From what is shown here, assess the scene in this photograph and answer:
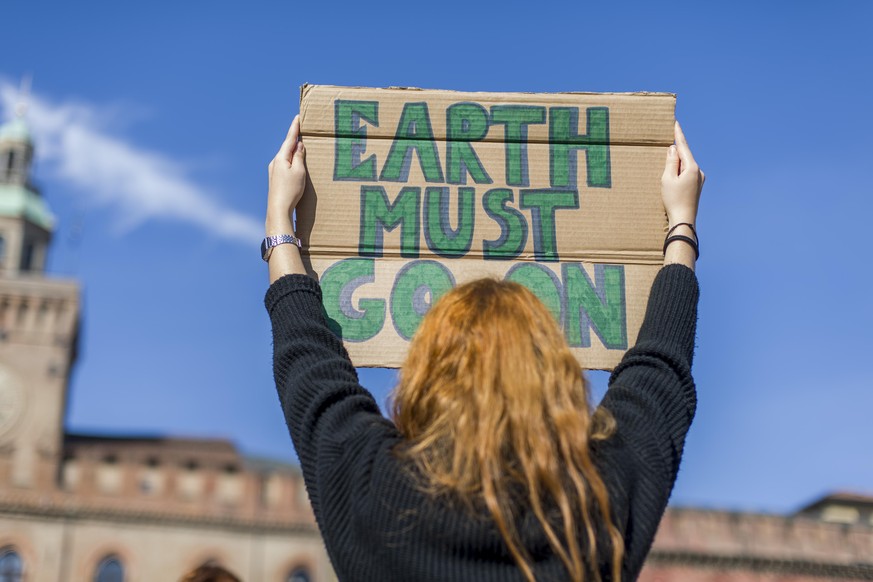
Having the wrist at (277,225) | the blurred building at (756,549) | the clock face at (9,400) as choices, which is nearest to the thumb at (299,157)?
the wrist at (277,225)

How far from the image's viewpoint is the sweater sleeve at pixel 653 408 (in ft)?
6.44

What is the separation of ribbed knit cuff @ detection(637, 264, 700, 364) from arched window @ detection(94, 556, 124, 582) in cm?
2943

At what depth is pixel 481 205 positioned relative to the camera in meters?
3.00

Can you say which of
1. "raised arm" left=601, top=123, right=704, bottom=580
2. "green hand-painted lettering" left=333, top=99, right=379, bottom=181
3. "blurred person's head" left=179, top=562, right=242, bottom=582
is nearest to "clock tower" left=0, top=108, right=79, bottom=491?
"blurred person's head" left=179, top=562, right=242, bottom=582

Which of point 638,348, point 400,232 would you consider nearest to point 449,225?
point 400,232

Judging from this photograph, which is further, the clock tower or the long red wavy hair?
the clock tower

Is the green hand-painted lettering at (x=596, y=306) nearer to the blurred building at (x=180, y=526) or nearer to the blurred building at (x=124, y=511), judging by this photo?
the blurred building at (x=124, y=511)

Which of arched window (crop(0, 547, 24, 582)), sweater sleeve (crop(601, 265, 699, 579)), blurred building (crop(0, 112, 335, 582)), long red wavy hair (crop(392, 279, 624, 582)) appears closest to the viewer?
long red wavy hair (crop(392, 279, 624, 582))

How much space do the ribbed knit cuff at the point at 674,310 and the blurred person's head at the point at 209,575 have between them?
9.22 feet

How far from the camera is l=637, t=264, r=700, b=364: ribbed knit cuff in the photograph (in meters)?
2.27

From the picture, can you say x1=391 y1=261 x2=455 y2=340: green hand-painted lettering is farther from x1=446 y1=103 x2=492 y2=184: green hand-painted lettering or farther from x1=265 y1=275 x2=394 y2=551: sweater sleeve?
x1=265 y1=275 x2=394 y2=551: sweater sleeve

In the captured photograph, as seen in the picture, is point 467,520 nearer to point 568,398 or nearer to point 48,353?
point 568,398

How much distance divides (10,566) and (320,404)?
99.3ft

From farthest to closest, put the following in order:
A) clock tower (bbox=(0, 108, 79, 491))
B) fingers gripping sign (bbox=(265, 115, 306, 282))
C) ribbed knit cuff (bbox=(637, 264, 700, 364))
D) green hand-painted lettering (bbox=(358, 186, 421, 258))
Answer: clock tower (bbox=(0, 108, 79, 491)) < green hand-painted lettering (bbox=(358, 186, 421, 258)) < fingers gripping sign (bbox=(265, 115, 306, 282)) < ribbed knit cuff (bbox=(637, 264, 700, 364))
